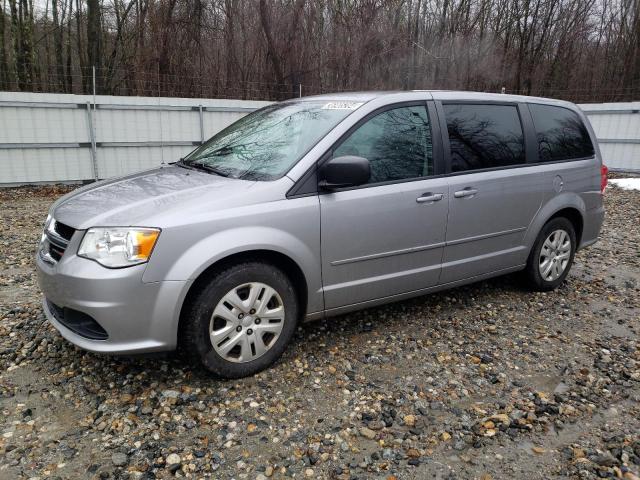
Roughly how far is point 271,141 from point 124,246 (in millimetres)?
1300

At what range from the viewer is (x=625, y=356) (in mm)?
3463

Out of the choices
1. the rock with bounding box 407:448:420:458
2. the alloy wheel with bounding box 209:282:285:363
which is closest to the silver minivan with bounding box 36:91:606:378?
the alloy wheel with bounding box 209:282:285:363

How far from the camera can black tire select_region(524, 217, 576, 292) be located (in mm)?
4387

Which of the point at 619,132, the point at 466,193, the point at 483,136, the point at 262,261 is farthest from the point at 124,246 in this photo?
the point at 619,132

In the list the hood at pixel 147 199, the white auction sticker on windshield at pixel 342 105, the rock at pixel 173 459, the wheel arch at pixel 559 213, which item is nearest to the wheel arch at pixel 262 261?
the hood at pixel 147 199

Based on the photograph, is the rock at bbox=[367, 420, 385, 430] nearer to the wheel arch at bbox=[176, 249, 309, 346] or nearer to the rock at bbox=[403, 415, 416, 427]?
the rock at bbox=[403, 415, 416, 427]

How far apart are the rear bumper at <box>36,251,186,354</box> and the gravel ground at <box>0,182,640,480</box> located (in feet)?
1.20

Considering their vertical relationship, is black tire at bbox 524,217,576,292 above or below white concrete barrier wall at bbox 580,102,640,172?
below

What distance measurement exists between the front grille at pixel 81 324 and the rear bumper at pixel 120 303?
0.01 meters

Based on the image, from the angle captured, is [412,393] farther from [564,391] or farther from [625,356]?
[625,356]

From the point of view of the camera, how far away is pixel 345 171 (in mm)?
2969

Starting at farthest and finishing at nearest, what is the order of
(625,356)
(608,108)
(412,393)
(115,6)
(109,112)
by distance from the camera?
(115,6) → (608,108) → (109,112) → (625,356) → (412,393)

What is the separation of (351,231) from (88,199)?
1638 mm

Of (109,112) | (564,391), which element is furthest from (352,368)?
(109,112)
